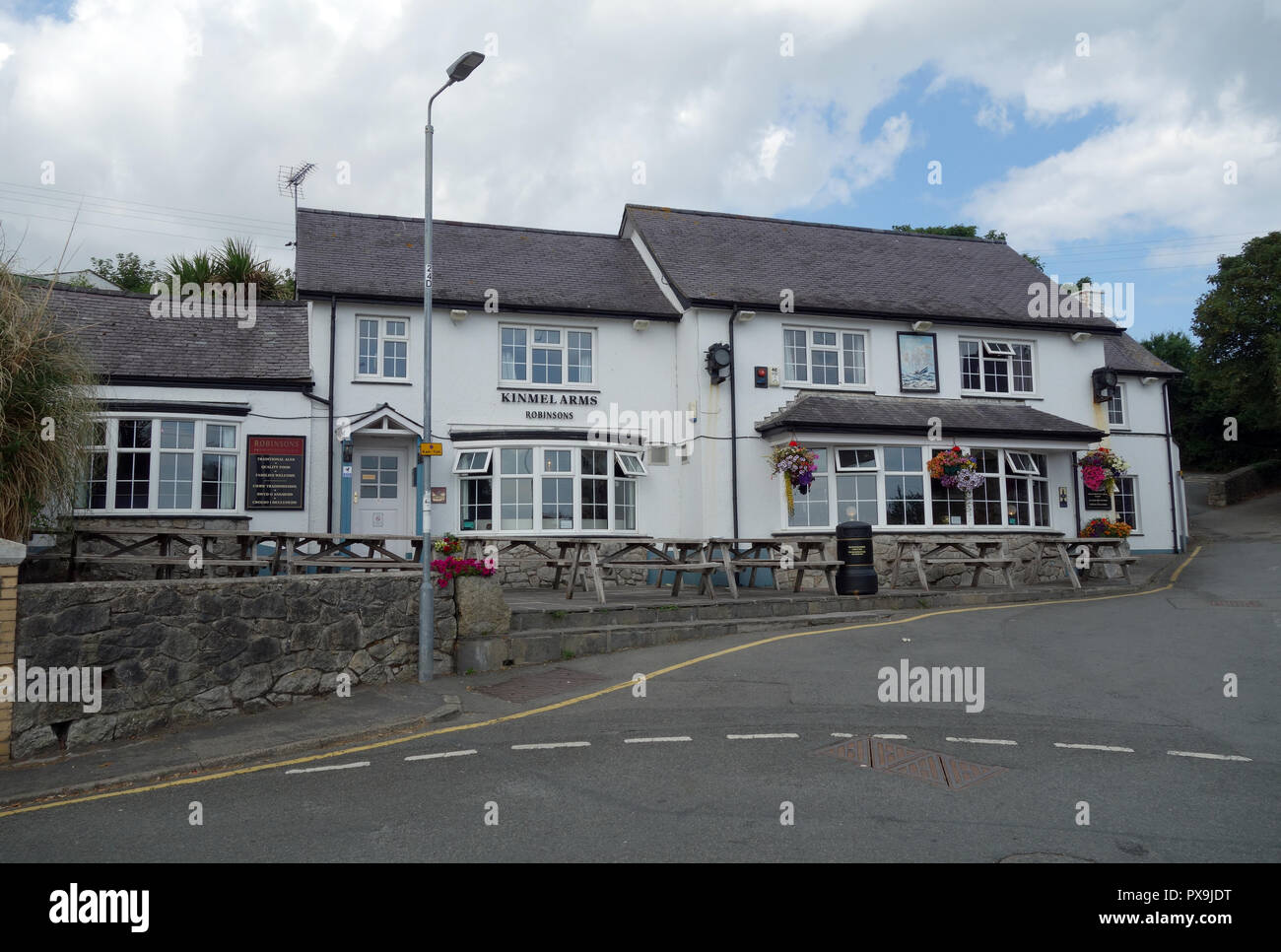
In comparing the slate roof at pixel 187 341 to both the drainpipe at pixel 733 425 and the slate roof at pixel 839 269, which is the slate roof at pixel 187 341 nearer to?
the slate roof at pixel 839 269

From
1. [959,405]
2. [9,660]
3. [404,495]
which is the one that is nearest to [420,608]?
[9,660]

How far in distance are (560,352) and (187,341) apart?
7.46 meters

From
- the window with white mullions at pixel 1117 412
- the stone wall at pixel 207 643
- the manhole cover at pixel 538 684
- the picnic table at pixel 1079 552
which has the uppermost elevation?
the window with white mullions at pixel 1117 412

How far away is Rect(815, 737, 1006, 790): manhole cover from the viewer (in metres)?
6.52

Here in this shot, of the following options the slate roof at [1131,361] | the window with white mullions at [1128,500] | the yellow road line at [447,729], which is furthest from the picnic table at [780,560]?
the slate roof at [1131,361]

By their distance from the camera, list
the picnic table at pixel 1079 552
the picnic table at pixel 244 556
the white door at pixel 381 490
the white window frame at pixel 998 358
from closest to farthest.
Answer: the picnic table at pixel 244 556 → the picnic table at pixel 1079 552 → the white door at pixel 381 490 → the white window frame at pixel 998 358

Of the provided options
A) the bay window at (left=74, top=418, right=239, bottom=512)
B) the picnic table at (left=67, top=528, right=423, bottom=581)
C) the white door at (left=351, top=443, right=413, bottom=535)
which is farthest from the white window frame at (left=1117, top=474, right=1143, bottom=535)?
the bay window at (left=74, top=418, right=239, bottom=512)

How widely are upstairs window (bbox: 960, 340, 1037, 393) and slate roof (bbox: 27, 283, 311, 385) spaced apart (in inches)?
591

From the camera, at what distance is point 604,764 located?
279 inches

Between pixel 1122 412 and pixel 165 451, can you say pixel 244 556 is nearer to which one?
pixel 165 451

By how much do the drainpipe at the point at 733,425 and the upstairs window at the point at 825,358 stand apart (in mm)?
1324

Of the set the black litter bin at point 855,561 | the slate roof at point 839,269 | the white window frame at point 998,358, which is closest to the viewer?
the black litter bin at point 855,561

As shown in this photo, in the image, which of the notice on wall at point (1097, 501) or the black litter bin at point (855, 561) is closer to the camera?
the black litter bin at point (855, 561)

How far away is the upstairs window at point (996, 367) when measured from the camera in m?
22.1
